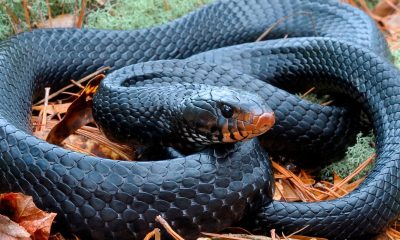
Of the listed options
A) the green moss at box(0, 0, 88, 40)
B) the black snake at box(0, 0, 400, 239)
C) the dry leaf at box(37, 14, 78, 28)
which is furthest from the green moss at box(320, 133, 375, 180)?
the green moss at box(0, 0, 88, 40)

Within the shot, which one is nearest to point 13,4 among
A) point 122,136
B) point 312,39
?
point 122,136

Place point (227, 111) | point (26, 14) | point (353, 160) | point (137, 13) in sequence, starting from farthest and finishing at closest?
1. point (137, 13)
2. point (26, 14)
3. point (353, 160)
4. point (227, 111)

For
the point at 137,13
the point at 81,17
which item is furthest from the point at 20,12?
the point at 137,13

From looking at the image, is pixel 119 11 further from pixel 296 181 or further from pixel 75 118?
pixel 296 181

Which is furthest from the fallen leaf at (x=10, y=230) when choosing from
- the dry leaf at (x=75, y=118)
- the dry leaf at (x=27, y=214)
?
the dry leaf at (x=75, y=118)

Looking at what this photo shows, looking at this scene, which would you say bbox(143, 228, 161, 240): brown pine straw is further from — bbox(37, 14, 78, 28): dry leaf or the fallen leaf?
bbox(37, 14, 78, 28): dry leaf

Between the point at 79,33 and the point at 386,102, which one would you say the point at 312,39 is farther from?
the point at 79,33
